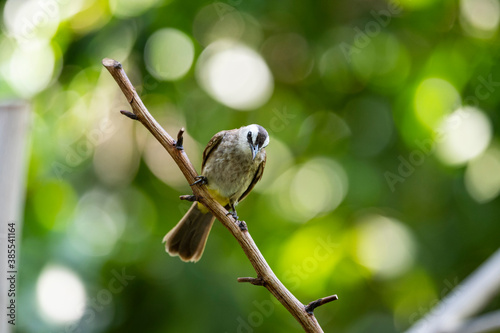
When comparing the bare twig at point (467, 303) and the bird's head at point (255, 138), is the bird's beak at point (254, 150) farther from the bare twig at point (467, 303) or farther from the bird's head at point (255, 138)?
the bare twig at point (467, 303)

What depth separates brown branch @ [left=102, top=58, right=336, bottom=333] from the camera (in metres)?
2.05

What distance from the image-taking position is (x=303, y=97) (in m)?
4.96

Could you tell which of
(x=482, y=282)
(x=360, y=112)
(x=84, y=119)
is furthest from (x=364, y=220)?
(x=84, y=119)

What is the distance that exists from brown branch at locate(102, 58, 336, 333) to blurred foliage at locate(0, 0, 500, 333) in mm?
1856

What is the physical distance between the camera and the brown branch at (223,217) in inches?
80.9

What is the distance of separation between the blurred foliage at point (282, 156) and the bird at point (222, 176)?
0.73 meters

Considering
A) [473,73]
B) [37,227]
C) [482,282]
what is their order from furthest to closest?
[473,73] → [37,227] → [482,282]

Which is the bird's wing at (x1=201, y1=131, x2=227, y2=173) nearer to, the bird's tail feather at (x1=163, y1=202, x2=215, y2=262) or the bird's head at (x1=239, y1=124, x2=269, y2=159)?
the bird's head at (x1=239, y1=124, x2=269, y2=159)

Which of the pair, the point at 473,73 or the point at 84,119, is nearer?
the point at 84,119

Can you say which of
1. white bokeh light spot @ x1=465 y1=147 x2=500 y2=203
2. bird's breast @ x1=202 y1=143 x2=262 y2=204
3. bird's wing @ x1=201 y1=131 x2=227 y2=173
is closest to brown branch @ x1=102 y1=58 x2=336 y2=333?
bird's breast @ x1=202 y1=143 x2=262 y2=204

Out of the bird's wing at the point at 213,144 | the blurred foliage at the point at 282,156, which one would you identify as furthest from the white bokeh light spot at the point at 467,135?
the bird's wing at the point at 213,144

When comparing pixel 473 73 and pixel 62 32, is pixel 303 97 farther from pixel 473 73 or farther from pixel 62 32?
pixel 62 32

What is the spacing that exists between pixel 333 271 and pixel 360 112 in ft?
4.58

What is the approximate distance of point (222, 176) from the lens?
3564 mm
